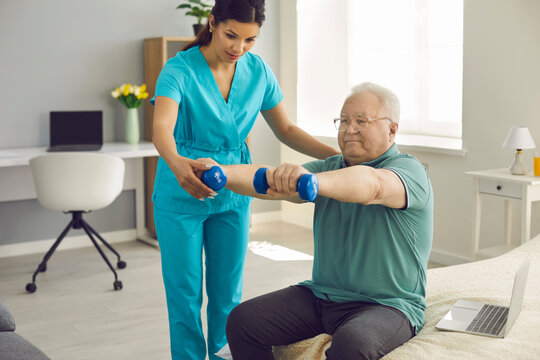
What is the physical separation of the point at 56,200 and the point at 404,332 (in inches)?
103

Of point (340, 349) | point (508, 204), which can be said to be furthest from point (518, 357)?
point (508, 204)

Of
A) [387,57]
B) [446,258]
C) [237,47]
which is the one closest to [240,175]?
[237,47]

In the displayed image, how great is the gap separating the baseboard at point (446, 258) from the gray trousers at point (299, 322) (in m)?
2.49

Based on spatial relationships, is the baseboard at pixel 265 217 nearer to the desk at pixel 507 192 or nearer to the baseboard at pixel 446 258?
the baseboard at pixel 446 258

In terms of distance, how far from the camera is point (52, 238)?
15.3ft

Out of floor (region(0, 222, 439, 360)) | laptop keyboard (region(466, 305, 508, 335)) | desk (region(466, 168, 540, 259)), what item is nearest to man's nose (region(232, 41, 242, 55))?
laptop keyboard (region(466, 305, 508, 335))

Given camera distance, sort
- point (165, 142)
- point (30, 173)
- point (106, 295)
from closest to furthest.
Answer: point (165, 142), point (106, 295), point (30, 173)

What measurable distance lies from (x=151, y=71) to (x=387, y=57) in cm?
168

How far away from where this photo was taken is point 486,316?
1728mm

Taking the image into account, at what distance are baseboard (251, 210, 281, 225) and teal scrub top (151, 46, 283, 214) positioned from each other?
3364mm

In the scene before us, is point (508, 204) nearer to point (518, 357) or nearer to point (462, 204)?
point (462, 204)

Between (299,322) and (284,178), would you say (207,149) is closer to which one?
(299,322)

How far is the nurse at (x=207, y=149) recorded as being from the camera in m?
1.96

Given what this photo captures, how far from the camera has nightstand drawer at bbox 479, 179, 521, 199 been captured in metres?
3.27
